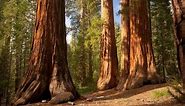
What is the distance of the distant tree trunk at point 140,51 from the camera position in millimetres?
13695

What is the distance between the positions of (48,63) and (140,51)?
490 cm

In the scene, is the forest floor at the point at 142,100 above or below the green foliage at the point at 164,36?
below

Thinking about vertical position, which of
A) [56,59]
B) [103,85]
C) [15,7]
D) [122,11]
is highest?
[15,7]

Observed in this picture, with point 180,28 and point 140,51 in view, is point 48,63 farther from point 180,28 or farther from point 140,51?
point 180,28

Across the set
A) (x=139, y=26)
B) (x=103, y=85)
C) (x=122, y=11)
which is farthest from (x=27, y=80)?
(x=103, y=85)

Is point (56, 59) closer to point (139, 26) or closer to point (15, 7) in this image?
point (139, 26)

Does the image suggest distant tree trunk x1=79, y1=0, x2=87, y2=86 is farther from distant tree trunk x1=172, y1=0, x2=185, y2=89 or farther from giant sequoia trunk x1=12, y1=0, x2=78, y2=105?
distant tree trunk x1=172, y1=0, x2=185, y2=89

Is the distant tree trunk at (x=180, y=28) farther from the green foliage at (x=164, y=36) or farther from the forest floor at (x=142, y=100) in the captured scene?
the green foliage at (x=164, y=36)

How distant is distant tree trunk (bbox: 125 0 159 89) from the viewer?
13695mm

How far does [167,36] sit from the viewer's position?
31781 millimetres

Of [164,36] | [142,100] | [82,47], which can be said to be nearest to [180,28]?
[142,100]

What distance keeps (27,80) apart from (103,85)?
9034mm

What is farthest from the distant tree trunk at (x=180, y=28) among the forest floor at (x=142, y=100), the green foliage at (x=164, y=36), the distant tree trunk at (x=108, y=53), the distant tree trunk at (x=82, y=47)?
the distant tree trunk at (x=82, y=47)

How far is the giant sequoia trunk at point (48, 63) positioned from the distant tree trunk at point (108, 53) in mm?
8309
